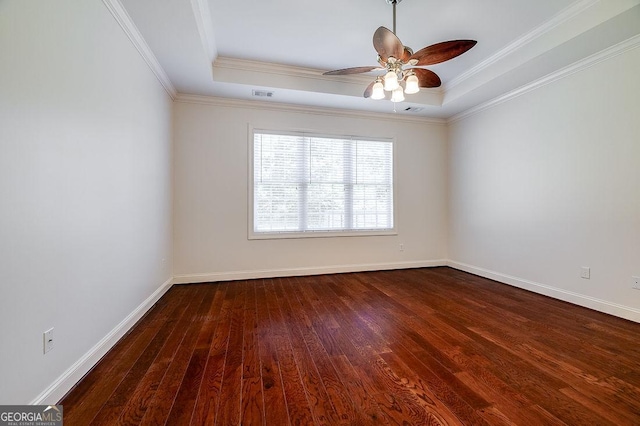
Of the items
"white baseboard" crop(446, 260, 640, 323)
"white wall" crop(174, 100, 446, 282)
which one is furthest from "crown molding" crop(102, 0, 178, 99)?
"white baseboard" crop(446, 260, 640, 323)

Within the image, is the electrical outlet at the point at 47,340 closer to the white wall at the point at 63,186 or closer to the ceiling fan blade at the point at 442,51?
the white wall at the point at 63,186

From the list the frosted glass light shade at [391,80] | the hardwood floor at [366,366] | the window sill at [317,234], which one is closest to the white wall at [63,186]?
the hardwood floor at [366,366]

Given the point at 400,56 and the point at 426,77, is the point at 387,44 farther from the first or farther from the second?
the point at 426,77

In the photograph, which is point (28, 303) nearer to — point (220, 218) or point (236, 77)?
point (220, 218)

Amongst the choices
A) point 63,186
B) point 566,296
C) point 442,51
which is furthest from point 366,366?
point 566,296

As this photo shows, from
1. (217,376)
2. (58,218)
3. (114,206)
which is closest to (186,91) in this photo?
(114,206)

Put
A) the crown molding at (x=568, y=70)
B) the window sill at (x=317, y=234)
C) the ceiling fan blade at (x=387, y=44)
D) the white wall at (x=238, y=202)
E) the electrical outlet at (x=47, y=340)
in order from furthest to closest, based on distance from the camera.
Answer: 1. the window sill at (x=317, y=234)
2. the white wall at (x=238, y=202)
3. the crown molding at (x=568, y=70)
4. the ceiling fan blade at (x=387, y=44)
5. the electrical outlet at (x=47, y=340)

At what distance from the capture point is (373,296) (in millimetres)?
3340

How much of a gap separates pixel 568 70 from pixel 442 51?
201 centimetres

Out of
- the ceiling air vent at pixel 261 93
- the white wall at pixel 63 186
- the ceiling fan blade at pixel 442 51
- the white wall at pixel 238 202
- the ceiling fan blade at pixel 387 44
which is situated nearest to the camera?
the white wall at pixel 63 186

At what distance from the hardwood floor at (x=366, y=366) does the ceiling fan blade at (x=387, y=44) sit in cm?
243

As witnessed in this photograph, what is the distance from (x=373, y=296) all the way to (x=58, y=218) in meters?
3.02

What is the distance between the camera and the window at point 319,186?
4.16 meters

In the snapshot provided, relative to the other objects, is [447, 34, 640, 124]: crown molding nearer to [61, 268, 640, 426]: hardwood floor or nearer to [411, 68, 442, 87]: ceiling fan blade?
[411, 68, 442, 87]: ceiling fan blade
